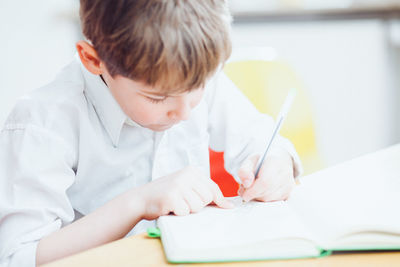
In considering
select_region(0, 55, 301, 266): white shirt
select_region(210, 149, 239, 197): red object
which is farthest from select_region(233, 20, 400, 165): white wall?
select_region(0, 55, 301, 266): white shirt

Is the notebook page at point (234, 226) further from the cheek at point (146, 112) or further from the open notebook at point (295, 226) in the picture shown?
the cheek at point (146, 112)

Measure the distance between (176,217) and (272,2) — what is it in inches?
69.3

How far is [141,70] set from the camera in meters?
0.63

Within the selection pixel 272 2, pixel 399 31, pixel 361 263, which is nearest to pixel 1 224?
pixel 361 263

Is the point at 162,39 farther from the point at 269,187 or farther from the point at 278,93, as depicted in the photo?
the point at 278,93

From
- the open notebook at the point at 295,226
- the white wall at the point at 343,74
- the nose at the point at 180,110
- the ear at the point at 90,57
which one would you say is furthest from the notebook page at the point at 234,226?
the white wall at the point at 343,74

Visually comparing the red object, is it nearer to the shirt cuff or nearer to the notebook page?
the notebook page

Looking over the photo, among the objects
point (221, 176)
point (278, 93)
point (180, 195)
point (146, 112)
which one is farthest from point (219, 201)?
point (278, 93)

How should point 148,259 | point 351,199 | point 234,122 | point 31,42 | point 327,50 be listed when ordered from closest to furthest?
point 148,259 → point 351,199 → point 234,122 → point 31,42 → point 327,50

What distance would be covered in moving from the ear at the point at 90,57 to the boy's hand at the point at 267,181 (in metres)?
0.26

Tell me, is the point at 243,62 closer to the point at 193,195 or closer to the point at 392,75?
the point at 193,195

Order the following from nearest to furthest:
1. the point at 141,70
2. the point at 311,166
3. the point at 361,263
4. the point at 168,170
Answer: the point at 361,263 → the point at 141,70 → the point at 168,170 → the point at 311,166

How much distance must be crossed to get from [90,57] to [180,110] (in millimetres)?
154

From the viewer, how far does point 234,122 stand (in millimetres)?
991
